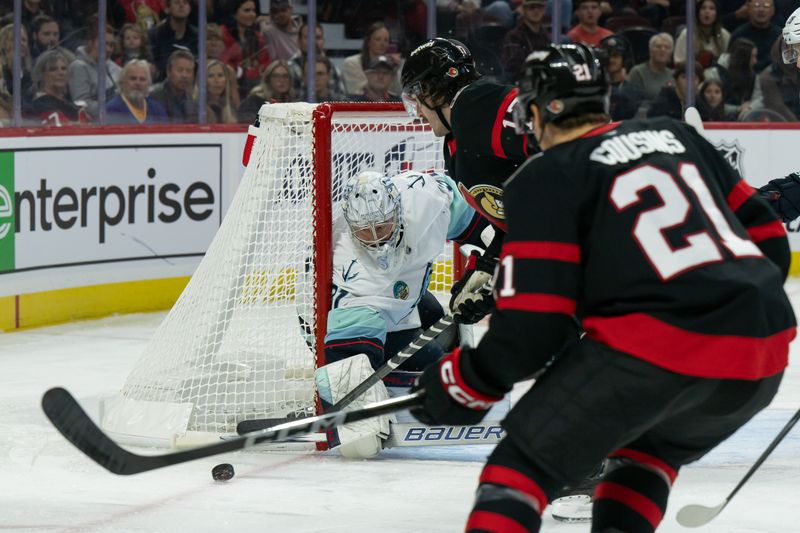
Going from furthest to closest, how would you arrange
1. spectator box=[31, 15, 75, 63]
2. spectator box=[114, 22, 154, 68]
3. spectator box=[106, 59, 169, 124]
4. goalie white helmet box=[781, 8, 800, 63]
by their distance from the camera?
spectator box=[114, 22, 154, 68]
spectator box=[106, 59, 169, 124]
spectator box=[31, 15, 75, 63]
goalie white helmet box=[781, 8, 800, 63]

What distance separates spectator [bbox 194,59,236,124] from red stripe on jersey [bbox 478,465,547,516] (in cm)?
467

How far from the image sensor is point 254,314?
394 centimetres

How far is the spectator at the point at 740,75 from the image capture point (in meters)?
7.12

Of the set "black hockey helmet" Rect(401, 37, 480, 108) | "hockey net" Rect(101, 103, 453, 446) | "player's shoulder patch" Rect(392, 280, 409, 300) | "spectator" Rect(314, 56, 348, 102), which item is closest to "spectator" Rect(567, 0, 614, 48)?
"spectator" Rect(314, 56, 348, 102)

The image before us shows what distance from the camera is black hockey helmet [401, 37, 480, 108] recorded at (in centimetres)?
316

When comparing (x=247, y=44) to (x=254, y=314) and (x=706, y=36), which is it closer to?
(x=706, y=36)

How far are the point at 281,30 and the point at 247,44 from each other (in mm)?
186

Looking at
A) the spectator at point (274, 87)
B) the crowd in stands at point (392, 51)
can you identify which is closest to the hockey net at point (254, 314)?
the crowd in stands at point (392, 51)

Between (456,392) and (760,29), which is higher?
(760,29)

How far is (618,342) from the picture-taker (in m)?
1.84

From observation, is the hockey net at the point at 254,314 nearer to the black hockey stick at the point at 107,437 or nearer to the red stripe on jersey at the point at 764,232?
the black hockey stick at the point at 107,437

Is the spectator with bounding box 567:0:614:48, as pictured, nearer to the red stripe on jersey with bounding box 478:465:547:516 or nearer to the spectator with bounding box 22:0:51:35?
the spectator with bounding box 22:0:51:35

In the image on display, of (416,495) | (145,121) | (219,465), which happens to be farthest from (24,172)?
(416,495)

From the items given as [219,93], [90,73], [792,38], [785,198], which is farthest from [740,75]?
[785,198]
